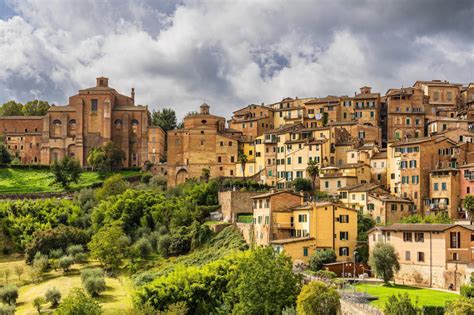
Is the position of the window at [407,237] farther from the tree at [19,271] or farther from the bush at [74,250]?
the tree at [19,271]

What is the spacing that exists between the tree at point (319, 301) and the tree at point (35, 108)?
92.3 m

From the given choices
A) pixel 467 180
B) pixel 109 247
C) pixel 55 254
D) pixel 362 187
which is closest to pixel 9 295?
pixel 109 247

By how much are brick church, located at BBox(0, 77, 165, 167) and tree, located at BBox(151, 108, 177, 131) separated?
793 centimetres

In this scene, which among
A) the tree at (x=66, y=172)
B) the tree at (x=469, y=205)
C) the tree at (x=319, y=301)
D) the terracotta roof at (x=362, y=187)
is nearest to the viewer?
the tree at (x=319, y=301)

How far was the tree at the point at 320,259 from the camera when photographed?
52.9 metres

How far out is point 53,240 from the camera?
230 feet

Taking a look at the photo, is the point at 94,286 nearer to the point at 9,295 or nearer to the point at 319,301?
the point at 9,295

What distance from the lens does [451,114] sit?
87750 millimetres

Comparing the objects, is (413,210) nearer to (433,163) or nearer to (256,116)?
(433,163)

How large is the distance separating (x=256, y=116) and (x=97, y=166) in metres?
Answer: 24.0

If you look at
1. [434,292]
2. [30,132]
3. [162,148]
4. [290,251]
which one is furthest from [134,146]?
[434,292]

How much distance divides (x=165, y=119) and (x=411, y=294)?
258 feet

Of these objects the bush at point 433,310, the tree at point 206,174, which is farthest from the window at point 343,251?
the tree at point 206,174

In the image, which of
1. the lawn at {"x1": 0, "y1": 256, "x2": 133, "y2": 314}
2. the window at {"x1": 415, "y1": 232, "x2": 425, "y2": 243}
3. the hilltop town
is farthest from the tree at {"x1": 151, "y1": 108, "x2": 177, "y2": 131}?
the window at {"x1": 415, "y1": 232, "x2": 425, "y2": 243}
